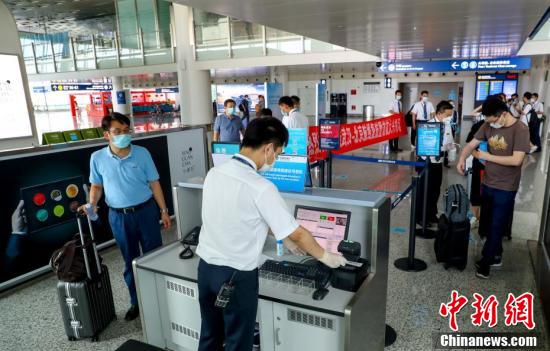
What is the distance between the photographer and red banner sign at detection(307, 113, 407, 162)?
6.39 meters

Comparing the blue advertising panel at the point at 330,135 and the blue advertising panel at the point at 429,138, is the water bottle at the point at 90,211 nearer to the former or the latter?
the blue advertising panel at the point at 330,135

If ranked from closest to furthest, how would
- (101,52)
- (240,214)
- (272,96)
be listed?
(240,214) < (272,96) < (101,52)

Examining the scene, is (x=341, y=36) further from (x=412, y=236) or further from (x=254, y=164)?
(x=254, y=164)

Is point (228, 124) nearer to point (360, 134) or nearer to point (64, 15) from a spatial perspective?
point (360, 134)

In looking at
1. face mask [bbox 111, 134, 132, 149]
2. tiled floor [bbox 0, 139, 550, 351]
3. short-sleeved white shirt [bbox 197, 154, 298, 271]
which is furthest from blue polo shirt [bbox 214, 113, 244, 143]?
short-sleeved white shirt [bbox 197, 154, 298, 271]

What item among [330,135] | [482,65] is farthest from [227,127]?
[482,65]

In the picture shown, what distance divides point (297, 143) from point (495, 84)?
1605 centimetres

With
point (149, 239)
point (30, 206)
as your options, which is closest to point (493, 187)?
point (149, 239)

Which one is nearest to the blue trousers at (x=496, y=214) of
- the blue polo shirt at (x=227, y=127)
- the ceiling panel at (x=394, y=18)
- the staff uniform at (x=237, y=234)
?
the ceiling panel at (x=394, y=18)

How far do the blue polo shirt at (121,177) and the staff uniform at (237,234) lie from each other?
1.37 meters

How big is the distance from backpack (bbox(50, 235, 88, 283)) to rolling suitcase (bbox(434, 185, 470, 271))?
10.8ft

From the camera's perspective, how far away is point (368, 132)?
25.7 ft

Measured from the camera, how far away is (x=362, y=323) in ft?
6.88

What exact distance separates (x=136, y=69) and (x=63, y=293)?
12.2 meters
